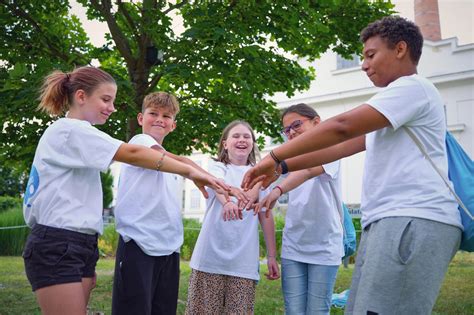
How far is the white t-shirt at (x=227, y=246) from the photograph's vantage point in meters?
4.37

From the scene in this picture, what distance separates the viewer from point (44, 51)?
8508 mm

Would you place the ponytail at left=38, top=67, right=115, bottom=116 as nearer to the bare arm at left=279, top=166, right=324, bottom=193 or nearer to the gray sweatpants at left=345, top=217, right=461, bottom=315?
the bare arm at left=279, top=166, right=324, bottom=193

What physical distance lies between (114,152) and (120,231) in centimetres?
87

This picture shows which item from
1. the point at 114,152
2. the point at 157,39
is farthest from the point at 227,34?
the point at 114,152

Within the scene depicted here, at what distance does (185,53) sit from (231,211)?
433cm

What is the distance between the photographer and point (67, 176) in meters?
3.19

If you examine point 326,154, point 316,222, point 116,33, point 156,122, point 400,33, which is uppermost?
point 116,33

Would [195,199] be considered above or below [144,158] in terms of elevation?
above

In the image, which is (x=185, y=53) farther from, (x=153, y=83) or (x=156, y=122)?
(x=156, y=122)

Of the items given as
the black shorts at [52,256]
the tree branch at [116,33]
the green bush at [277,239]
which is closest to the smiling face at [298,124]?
the black shorts at [52,256]

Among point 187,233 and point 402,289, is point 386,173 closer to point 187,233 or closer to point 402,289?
point 402,289

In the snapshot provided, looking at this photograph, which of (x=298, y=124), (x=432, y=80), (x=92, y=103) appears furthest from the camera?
(x=432, y=80)

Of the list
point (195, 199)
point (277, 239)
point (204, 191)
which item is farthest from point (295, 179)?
point (195, 199)

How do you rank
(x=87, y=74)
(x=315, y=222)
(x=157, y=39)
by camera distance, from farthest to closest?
(x=157, y=39) → (x=315, y=222) → (x=87, y=74)
